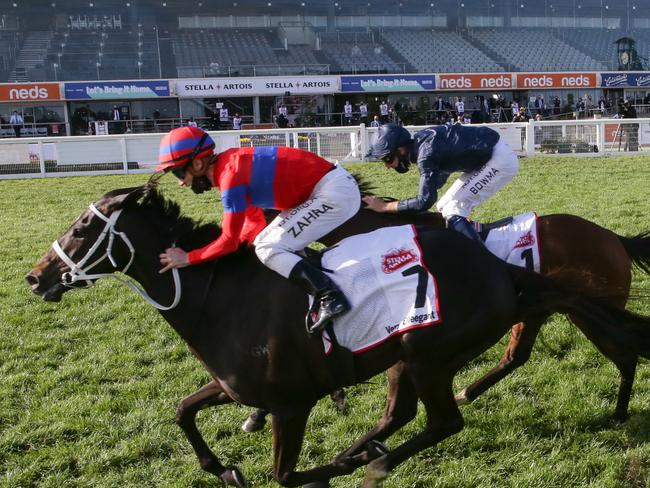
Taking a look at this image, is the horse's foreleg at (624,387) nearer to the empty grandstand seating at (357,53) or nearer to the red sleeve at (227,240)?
the red sleeve at (227,240)

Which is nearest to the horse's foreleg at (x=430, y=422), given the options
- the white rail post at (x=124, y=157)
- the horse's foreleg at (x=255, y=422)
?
the horse's foreleg at (x=255, y=422)

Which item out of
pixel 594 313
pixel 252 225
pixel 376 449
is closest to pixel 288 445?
pixel 376 449

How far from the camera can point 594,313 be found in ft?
10.6

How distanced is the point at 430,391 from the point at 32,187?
13051 millimetres

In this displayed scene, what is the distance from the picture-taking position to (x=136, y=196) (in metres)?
3.25

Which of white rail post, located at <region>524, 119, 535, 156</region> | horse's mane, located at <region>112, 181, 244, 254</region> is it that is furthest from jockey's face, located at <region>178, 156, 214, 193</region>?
white rail post, located at <region>524, 119, 535, 156</region>

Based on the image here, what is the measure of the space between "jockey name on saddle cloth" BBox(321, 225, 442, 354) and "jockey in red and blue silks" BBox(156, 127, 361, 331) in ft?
0.26

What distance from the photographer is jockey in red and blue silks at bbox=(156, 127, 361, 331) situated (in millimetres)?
3000

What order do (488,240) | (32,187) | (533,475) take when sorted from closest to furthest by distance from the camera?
(533,475), (488,240), (32,187)

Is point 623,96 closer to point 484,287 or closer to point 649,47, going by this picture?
point 649,47

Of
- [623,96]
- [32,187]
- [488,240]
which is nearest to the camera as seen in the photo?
[488,240]

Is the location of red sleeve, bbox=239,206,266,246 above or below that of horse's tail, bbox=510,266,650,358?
above

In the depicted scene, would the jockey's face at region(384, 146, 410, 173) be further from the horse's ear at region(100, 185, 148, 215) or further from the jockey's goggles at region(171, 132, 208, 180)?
the horse's ear at region(100, 185, 148, 215)

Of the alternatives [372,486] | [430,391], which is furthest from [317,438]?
[430,391]
